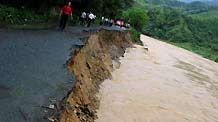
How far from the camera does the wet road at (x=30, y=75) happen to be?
9.03m

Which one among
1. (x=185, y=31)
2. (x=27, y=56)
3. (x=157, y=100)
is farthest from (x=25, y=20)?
(x=185, y=31)

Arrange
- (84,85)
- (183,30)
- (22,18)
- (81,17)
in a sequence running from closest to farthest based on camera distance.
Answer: (84,85) < (22,18) < (81,17) < (183,30)

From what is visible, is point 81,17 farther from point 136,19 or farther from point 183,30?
point 183,30

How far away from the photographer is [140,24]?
9519 centimetres

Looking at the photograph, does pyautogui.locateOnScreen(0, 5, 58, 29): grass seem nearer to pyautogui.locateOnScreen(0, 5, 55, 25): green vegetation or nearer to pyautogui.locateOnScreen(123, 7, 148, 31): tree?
pyautogui.locateOnScreen(0, 5, 55, 25): green vegetation

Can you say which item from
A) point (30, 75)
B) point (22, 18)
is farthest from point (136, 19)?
point (30, 75)

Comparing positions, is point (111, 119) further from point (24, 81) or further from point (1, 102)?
point (1, 102)

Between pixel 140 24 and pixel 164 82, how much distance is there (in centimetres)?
6804

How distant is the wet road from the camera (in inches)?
356

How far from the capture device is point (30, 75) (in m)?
11.8

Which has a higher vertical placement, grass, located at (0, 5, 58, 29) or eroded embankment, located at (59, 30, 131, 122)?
grass, located at (0, 5, 58, 29)

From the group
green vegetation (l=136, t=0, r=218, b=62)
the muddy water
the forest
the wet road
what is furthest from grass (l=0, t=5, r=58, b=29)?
green vegetation (l=136, t=0, r=218, b=62)

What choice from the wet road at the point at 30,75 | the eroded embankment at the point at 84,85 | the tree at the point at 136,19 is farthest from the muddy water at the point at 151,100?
the tree at the point at 136,19

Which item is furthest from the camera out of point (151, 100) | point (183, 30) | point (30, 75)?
point (183, 30)
